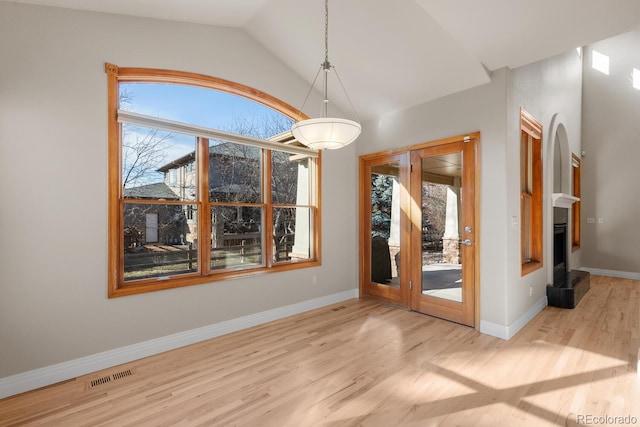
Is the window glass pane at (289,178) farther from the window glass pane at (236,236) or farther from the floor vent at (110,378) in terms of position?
the floor vent at (110,378)

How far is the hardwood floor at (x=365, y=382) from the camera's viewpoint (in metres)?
2.04

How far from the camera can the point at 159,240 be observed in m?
3.17

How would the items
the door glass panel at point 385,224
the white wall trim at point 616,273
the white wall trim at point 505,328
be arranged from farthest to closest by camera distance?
the white wall trim at point 616,273
the door glass panel at point 385,224
the white wall trim at point 505,328

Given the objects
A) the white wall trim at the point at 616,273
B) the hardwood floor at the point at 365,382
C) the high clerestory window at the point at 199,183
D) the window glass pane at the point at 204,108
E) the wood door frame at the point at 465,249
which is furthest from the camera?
the white wall trim at the point at 616,273

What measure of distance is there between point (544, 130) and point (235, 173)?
4.39 m

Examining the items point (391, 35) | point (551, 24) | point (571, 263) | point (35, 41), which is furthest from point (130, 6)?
point (571, 263)

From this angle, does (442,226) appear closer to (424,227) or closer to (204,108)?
(424,227)

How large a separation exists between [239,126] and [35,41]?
6.09 ft

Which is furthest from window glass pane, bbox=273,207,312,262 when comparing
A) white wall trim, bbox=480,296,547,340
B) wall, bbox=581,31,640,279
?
wall, bbox=581,31,640,279

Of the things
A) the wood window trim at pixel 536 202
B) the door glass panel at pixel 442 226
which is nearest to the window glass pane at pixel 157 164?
the door glass panel at pixel 442 226

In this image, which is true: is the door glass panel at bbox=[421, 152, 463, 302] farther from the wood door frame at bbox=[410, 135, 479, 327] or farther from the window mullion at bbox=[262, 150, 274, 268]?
the window mullion at bbox=[262, 150, 274, 268]

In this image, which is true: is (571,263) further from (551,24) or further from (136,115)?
(136,115)

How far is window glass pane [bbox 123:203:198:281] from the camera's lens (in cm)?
300

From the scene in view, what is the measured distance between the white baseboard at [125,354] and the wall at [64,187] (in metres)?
0.05
